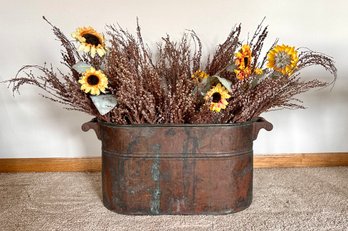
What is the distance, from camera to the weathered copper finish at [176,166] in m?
1.28

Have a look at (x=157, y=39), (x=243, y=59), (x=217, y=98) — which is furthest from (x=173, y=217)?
(x=157, y=39)

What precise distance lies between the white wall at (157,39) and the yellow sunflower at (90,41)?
0.47 metres

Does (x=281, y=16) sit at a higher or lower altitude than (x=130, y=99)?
higher

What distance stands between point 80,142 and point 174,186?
665mm

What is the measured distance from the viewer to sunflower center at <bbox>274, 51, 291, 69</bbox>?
1307mm

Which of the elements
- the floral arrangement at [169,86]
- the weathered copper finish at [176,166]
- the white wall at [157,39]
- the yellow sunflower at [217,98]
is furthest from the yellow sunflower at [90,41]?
the white wall at [157,39]

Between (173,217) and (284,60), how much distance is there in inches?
22.3

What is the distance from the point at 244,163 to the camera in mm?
1333

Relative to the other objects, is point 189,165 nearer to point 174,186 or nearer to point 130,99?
point 174,186

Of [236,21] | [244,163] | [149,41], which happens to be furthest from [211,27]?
[244,163]

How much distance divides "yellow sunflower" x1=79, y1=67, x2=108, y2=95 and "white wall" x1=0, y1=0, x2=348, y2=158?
58 centimetres

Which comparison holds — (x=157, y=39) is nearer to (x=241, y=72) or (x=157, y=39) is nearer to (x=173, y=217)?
(x=241, y=72)

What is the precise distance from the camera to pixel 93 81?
47.6 inches

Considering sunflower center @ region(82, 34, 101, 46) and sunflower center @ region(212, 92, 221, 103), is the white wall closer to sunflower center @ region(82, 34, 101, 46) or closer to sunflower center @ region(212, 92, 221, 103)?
sunflower center @ region(82, 34, 101, 46)
